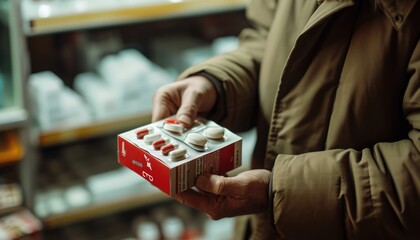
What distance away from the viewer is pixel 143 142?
109cm

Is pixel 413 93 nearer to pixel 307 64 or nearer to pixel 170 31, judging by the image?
pixel 307 64

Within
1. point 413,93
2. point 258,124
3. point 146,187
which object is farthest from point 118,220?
point 413,93

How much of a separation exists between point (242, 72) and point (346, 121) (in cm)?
29

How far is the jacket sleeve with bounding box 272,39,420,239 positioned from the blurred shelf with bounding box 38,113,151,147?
3.34 feet

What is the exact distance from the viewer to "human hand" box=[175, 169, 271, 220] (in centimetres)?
107

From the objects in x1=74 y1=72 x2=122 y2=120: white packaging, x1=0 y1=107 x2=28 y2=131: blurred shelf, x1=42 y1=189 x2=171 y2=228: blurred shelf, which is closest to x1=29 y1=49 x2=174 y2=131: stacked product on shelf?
x1=74 y1=72 x2=122 y2=120: white packaging

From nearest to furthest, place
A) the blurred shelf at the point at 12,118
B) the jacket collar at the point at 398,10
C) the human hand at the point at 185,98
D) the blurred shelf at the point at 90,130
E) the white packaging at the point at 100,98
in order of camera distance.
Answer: the jacket collar at the point at 398,10 → the human hand at the point at 185,98 → the blurred shelf at the point at 12,118 → the blurred shelf at the point at 90,130 → the white packaging at the point at 100,98

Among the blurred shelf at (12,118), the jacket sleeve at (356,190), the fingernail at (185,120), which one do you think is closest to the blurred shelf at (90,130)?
the blurred shelf at (12,118)

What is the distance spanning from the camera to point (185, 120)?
115cm

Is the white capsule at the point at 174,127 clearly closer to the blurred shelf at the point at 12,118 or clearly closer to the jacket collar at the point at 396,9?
the jacket collar at the point at 396,9

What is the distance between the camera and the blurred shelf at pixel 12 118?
1759 millimetres

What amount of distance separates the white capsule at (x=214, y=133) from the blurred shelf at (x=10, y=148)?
2.94ft

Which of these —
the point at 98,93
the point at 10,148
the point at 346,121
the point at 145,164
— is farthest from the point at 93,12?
the point at 346,121

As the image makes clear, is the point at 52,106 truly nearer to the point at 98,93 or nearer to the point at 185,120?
the point at 98,93
